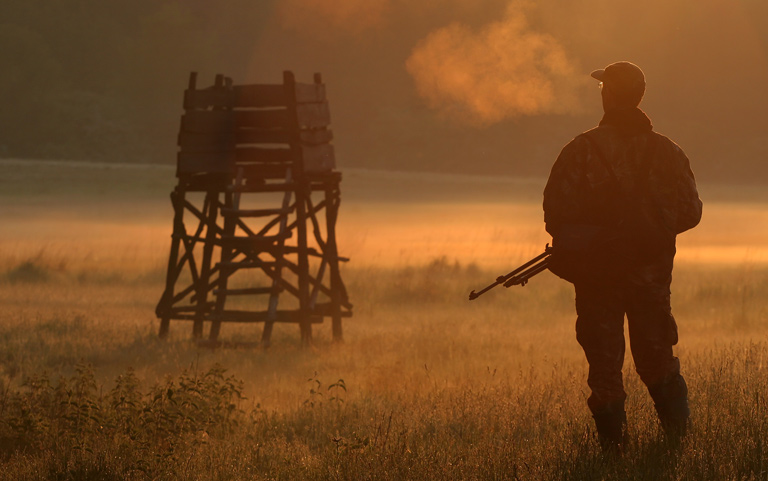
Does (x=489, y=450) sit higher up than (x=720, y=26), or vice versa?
(x=720, y=26)

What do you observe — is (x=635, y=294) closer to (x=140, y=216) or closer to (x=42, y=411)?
(x=42, y=411)

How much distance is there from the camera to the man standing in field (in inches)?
276

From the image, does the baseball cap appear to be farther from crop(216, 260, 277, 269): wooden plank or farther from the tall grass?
crop(216, 260, 277, 269): wooden plank

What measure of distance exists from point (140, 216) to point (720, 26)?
3604cm

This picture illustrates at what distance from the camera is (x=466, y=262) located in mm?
24641

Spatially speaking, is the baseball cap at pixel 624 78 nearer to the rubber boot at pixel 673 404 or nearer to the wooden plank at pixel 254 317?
the rubber boot at pixel 673 404

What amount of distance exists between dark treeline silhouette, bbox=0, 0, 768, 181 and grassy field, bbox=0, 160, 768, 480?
138ft

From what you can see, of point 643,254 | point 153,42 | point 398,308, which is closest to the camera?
point 643,254

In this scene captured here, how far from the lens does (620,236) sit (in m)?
7.02

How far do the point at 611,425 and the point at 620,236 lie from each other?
3.85 ft

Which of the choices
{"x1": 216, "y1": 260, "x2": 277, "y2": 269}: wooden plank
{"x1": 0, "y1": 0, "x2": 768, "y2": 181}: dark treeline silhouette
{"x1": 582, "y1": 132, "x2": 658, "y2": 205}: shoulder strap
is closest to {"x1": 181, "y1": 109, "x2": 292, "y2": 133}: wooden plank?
{"x1": 216, "y1": 260, "x2": 277, "y2": 269}: wooden plank

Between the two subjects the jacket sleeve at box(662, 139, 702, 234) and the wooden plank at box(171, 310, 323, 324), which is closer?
the jacket sleeve at box(662, 139, 702, 234)

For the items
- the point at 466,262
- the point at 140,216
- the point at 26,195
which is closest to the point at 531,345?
the point at 466,262

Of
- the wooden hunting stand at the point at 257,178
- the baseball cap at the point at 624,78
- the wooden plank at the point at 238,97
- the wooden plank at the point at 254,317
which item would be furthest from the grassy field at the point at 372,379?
the wooden plank at the point at 238,97
